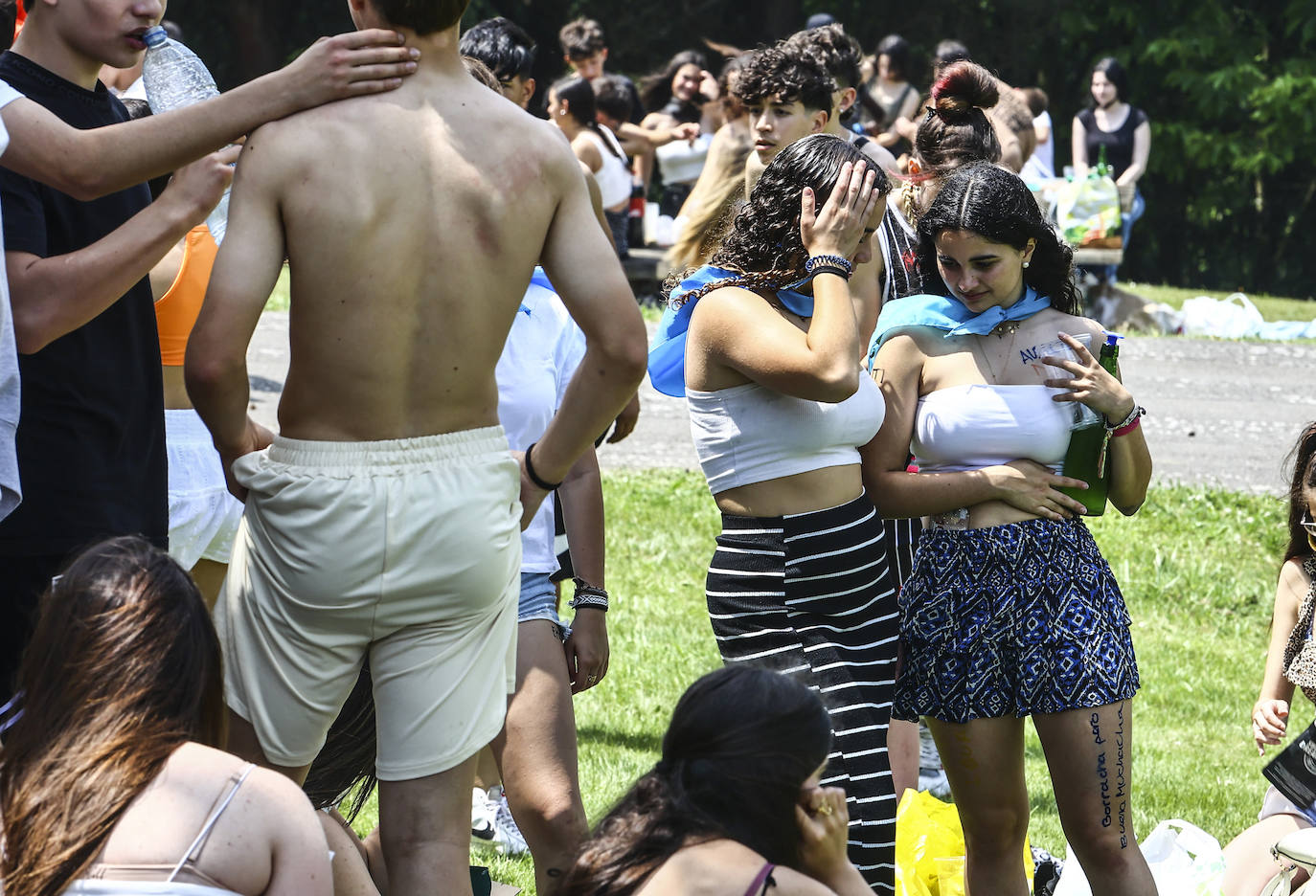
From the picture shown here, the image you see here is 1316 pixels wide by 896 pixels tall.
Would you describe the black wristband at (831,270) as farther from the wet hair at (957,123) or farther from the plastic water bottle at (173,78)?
the wet hair at (957,123)

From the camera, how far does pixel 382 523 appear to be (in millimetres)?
2414

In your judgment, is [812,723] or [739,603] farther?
[739,603]

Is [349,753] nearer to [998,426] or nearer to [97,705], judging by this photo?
[97,705]

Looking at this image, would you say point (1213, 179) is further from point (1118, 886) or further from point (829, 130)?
point (1118, 886)

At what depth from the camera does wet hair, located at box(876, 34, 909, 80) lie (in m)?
10.9

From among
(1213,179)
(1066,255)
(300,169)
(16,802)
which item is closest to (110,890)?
(16,802)

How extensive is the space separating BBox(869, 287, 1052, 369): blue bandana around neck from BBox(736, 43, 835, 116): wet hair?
5.06ft

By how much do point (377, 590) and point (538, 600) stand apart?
38.7 inches

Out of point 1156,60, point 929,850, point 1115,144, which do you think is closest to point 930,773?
point 929,850

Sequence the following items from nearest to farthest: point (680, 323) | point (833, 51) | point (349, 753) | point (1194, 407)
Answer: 1. point (349, 753)
2. point (680, 323)
3. point (833, 51)
4. point (1194, 407)

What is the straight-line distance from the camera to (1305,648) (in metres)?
3.74

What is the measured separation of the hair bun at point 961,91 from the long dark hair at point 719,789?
2.74 m

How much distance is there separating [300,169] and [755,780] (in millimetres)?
1159

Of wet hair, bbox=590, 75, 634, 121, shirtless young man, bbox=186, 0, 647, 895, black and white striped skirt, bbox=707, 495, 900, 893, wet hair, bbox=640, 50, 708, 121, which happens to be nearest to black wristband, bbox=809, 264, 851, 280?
black and white striped skirt, bbox=707, 495, 900, 893
